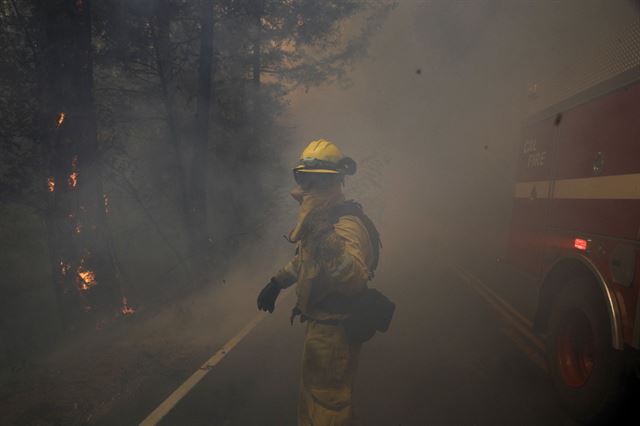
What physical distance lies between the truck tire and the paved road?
0.27 meters

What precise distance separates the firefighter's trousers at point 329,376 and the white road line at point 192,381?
1858mm

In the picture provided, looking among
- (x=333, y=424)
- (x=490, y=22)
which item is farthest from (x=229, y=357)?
(x=490, y=22)

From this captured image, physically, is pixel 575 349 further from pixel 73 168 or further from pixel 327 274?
pixel 73 168

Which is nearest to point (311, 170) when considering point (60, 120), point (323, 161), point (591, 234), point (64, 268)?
point (323, 161)

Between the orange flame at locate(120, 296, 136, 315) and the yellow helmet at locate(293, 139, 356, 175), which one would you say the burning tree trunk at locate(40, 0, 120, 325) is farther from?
the yellow helmet at locate(293, 139, 356, 175)

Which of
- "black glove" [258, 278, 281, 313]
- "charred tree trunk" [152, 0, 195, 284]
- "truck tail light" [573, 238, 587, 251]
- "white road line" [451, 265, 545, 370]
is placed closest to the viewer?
"black glove" [258, 278, 281, 313]

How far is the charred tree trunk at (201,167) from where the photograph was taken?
9594 mm

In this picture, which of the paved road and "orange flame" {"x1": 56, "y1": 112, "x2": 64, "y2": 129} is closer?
the paved road

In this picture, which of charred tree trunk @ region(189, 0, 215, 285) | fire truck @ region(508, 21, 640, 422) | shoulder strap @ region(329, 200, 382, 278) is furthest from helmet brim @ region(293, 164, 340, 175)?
charred tree trunk @ region(189, 0, 215, 285)

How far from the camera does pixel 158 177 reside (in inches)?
522

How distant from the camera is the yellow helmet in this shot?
269 centimetres

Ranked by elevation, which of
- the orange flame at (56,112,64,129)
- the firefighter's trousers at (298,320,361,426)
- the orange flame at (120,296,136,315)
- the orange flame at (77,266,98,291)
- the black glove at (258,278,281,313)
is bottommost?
the orange flame at (120,296,136,315)

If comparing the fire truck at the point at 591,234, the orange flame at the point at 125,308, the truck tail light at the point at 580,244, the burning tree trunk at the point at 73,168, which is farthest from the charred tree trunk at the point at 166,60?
the truck tail light at the point at 580,244

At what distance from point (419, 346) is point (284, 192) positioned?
9.46 meters
